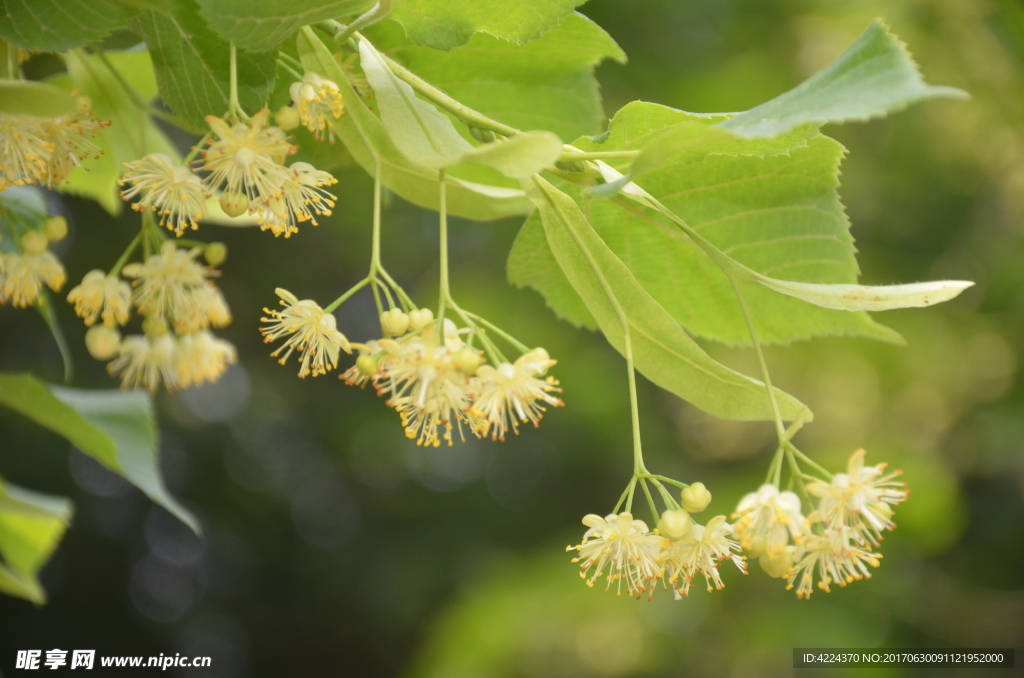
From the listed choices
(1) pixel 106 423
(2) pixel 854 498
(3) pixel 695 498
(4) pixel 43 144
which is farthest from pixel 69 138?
(2) pixel 854 498

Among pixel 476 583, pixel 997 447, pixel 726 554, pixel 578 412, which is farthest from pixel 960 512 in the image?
pixel 726 554

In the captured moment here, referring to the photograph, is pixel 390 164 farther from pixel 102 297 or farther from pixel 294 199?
pixel 102 297

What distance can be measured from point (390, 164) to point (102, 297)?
389mm

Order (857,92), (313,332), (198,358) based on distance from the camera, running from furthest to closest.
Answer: (198,358) < (313,332) < (857,92)

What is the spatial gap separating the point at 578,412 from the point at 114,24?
2993mm

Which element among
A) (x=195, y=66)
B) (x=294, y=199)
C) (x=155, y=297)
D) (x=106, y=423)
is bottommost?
(x=106, y=423)

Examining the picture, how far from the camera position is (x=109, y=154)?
84 cm

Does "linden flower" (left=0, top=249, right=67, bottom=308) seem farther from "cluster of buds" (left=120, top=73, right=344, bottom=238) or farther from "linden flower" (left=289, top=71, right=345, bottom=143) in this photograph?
"linden flower" (left=289, top=71, right=345, bottom=143)

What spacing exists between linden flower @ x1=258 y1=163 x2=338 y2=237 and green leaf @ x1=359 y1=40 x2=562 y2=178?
0.09 metres

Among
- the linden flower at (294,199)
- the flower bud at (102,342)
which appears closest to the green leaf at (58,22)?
the linden flower at (294,199)

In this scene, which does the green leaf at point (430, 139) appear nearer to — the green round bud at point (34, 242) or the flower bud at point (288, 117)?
the flower bud at point (288, 117)

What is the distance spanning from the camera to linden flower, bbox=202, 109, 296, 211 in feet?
1.76

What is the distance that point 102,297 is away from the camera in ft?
2.57

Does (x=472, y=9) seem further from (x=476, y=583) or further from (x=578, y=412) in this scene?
(x=476, y=583)
